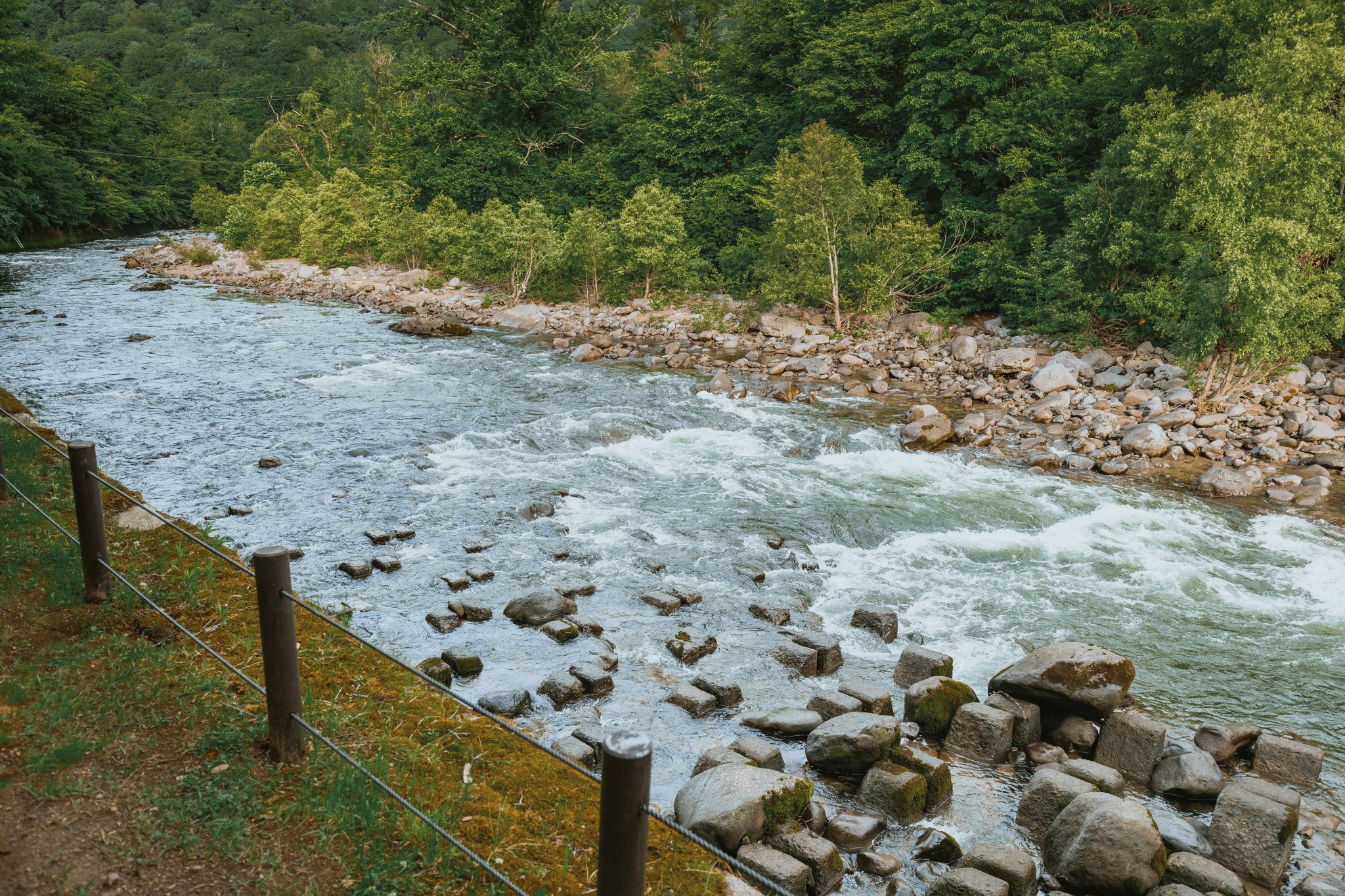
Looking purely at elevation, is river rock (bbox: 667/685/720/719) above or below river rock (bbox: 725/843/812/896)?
below

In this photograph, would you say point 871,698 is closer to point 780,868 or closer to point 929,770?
point 929,770

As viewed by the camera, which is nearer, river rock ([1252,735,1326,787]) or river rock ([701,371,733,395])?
river rock ([1252,735,1326,787])

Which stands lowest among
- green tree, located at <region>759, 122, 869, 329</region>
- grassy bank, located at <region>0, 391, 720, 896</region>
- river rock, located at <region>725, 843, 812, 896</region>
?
river rock, located at <region>725, 843, 812, 896</region>

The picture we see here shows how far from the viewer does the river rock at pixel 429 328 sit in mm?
26812

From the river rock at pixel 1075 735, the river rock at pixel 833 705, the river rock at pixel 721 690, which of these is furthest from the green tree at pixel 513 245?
the river rock at pixel 1075 735

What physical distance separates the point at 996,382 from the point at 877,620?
1309 centimetres

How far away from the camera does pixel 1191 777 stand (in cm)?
654

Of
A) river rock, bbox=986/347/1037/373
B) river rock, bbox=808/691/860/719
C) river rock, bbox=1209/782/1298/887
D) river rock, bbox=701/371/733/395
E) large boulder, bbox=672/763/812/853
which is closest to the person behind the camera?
large boulder, bbox=672/763/812/853

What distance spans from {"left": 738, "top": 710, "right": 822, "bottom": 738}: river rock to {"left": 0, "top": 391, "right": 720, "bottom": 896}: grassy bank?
2641 mm

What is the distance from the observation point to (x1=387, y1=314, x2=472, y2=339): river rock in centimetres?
2681

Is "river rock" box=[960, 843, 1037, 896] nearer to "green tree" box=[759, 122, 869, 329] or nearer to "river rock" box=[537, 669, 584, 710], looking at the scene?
"river rock" box=[537, 669, 584, 710]

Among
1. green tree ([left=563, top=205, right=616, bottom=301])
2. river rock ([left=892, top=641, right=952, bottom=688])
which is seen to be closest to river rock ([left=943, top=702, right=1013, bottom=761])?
river rock ([left=892, top=641, right=952, bottom=688])

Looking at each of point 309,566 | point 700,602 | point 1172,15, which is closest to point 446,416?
point 309,566

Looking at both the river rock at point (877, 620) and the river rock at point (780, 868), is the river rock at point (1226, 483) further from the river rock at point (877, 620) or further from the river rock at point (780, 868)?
the river rock at point (780, 868)
